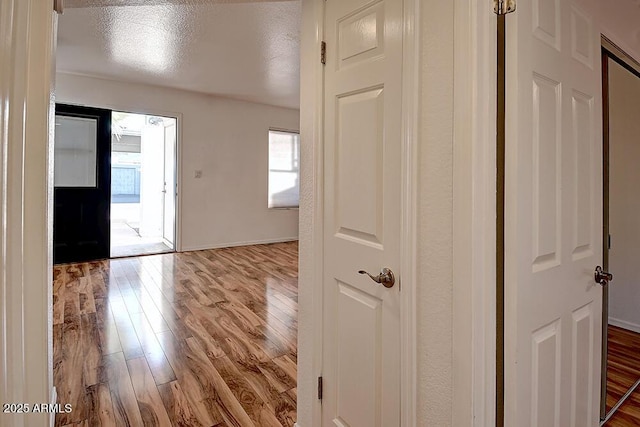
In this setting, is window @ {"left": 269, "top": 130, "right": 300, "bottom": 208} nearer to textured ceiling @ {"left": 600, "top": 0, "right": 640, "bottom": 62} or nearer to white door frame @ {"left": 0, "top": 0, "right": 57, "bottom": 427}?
textured ceiling @ {"left": 600, "top": 0, "right": 640, "bottom": 62}

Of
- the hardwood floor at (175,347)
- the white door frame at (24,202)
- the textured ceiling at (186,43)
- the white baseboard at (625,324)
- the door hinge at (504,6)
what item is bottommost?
the hardwood floor at (175,347)

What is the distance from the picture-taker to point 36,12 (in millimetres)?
500

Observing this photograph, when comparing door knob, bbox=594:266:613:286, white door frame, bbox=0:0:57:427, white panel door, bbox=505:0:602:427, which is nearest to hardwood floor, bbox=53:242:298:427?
white panel door, bbox=505:0:602:427

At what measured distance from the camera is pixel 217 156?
5516 mm

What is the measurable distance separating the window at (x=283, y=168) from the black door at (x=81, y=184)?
102 inches

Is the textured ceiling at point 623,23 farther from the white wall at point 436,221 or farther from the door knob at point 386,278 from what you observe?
the door knob at point 386,278

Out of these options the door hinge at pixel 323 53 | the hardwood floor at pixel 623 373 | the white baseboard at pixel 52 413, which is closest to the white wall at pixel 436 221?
the door hinge at pixel 323 53

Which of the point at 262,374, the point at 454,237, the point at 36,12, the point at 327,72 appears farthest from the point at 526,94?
the point at 262,374

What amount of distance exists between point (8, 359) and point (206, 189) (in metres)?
5.19

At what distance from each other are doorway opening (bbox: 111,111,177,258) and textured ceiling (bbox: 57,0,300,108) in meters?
1.03

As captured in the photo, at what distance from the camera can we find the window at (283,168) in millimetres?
6234

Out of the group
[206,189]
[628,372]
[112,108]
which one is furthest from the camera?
[206,189]

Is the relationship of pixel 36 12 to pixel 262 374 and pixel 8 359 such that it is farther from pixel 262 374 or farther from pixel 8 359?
pixel 262 374

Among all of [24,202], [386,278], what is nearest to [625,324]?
[386,278]
